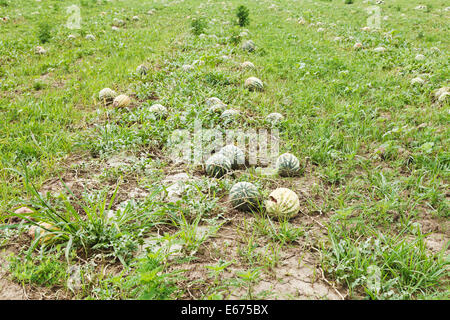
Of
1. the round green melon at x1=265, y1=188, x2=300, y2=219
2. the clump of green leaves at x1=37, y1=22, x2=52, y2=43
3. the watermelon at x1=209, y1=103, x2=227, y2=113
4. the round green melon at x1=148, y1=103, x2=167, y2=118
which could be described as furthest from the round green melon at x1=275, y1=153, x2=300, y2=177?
the clump of green leaves at x1=37, y1=22, x2=52, y2=43

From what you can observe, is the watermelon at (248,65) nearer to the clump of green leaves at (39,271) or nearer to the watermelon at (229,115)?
the watermelon at (229,115)

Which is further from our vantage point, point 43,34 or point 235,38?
point 235,38

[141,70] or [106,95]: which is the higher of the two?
[141,70]

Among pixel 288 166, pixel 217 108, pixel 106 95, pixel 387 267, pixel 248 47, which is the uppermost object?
pixel 248 47

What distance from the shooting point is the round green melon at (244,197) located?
235 cm

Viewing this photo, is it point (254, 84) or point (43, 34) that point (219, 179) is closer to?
point (254, 84)

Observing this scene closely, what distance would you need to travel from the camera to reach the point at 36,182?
2.54 meters

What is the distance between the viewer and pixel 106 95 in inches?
164

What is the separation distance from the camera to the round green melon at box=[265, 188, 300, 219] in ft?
7.40

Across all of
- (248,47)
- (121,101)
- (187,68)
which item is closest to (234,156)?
(121,101)

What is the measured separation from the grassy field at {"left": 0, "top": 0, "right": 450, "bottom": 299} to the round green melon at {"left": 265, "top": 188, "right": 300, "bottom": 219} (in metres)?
0.07

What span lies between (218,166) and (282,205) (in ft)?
2.51

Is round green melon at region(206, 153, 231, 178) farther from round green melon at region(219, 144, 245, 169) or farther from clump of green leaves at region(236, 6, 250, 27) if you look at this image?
clump of green leaves at region(236, 6, 250, 27)

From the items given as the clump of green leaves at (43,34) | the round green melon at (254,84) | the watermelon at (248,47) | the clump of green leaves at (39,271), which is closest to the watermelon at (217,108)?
the round green melon at (254,84)
